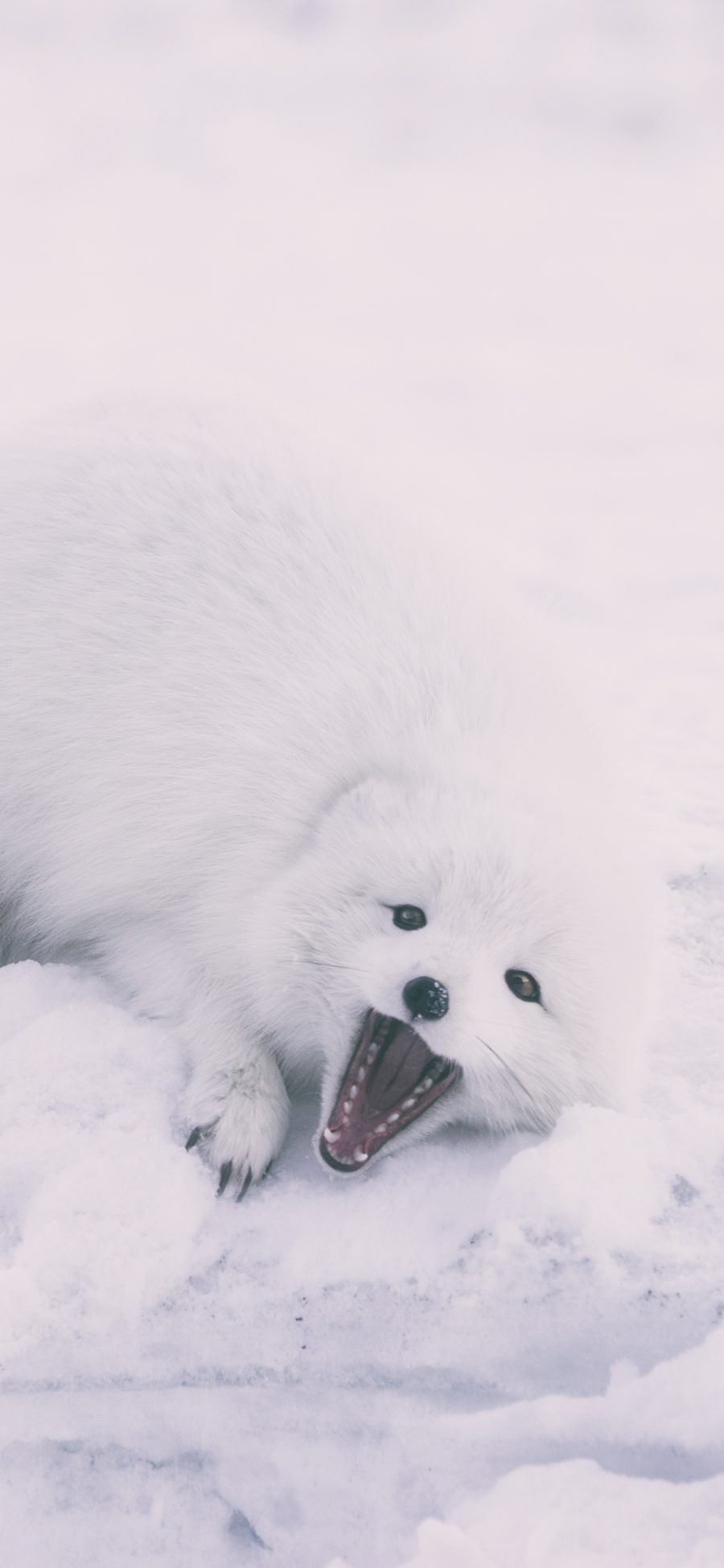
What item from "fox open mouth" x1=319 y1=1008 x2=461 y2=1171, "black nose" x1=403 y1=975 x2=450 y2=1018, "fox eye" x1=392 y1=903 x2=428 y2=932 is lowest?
"fox open mouth" x1=319 y1=1008 x2=461 y2=1171

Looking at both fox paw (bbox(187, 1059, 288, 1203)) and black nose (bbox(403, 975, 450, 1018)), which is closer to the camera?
black nose (bbox(403, 975, 450, 1018))

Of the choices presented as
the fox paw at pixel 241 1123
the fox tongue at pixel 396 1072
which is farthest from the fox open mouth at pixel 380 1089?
the fox paw at pixel 241 1123

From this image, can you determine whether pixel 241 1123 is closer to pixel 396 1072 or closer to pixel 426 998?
pixel 396 1072

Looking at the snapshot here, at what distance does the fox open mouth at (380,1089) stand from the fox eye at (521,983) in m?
0.19

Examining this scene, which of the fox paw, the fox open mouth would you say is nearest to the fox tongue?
the fox open mouth

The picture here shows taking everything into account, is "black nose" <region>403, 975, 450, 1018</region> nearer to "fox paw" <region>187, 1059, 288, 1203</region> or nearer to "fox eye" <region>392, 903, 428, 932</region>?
"fox eye" <region>392, 903, 428, 932</region>

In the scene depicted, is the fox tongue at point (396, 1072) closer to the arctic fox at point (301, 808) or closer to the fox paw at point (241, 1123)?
the arctic fox at point (301, 808)

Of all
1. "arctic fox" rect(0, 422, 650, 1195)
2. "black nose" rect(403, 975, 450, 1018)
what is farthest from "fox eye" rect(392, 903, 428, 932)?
"black nose" rect(403, 975, 450, 1018)

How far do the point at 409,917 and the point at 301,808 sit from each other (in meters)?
0.38

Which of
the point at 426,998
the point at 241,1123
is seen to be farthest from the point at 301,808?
the point at 241,1123

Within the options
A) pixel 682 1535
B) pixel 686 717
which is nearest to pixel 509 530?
pixel 686 717

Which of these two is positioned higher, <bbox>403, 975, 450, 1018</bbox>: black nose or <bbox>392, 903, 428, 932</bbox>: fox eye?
<bbox>392, 903, 428, 932</bbox>: fox eye

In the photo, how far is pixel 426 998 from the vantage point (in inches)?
88.4

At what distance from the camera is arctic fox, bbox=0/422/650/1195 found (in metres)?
2.40
